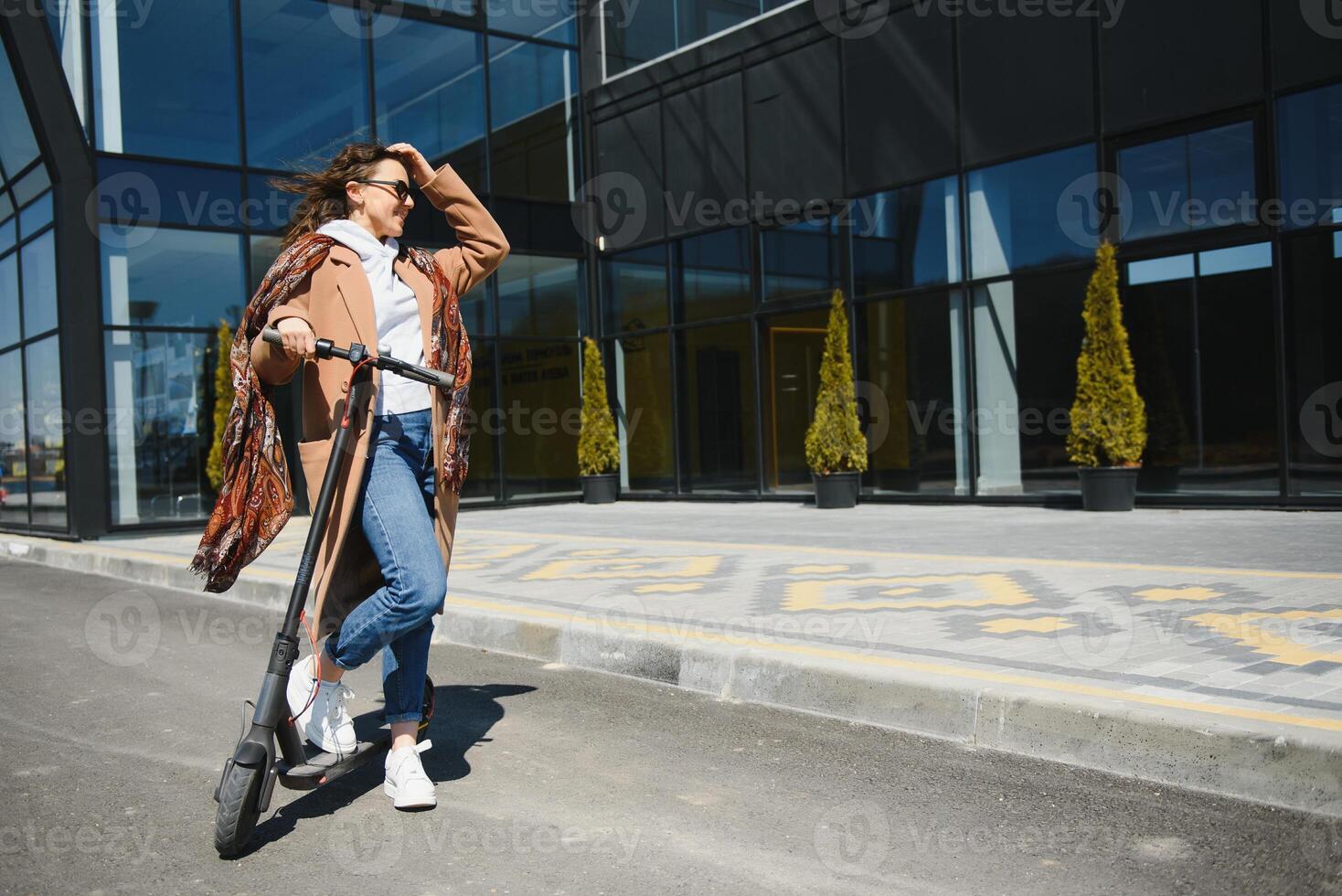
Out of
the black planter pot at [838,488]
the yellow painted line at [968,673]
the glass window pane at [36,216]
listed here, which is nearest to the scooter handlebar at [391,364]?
the yellow painted line at [968,673]

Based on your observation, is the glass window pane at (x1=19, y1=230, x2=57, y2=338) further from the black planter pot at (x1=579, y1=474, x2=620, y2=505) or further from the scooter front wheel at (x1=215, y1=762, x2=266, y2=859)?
the scooter front wheel at (x1=215, y1=762, x2=266, y2=859)

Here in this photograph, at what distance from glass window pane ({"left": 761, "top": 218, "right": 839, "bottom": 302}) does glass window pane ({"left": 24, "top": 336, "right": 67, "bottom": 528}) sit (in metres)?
9.50

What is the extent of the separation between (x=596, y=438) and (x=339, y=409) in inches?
565

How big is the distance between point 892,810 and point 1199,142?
10.0m

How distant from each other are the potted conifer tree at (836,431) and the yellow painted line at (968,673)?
25.8ft

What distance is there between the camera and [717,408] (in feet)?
54.6

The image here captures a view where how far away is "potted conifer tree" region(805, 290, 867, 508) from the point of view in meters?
13.7

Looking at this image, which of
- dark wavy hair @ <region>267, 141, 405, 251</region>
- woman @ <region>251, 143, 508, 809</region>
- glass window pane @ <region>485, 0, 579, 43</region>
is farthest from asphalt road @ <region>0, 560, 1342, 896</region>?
glass window pane @ <region>485, 0, 579, 43</region>

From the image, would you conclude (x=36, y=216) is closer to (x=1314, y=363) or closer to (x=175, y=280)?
(x=175, y=280)

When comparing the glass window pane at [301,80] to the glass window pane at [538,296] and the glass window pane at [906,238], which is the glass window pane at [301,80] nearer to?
the glass window pane at [538,296]

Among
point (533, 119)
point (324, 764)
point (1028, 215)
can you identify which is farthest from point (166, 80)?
point (324, 764)

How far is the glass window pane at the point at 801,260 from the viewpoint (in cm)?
1472

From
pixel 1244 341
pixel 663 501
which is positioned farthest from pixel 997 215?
pixel 663 501

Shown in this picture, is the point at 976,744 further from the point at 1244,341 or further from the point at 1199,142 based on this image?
the point at 1199,142
